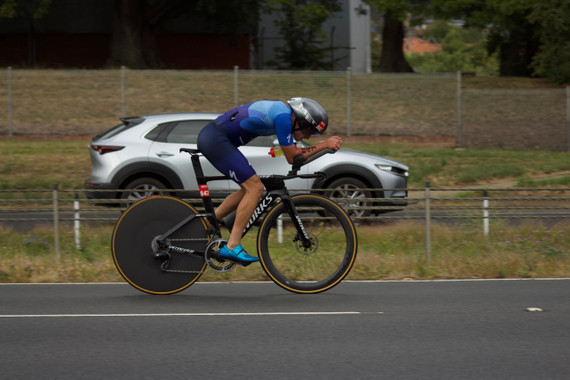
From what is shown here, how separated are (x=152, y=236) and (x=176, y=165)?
533 cm

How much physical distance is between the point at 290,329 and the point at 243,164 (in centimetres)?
157

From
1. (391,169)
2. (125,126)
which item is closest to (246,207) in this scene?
(391,169)

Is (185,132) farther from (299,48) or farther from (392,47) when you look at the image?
(392,47)

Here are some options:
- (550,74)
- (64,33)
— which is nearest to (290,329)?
(550,74)

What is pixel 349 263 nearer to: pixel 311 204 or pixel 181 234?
pixel 311 204

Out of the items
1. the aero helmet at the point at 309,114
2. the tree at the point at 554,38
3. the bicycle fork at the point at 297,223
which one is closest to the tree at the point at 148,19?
the tree at the point at 554,38

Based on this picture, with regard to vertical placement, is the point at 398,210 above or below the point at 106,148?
below

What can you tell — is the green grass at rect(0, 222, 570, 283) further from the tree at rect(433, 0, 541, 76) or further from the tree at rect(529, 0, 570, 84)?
the tree at rect(433, 0, 541, 76)

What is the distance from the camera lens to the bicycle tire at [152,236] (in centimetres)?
758

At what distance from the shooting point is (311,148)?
729cm

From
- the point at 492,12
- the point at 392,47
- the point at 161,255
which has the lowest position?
the point at 161,255

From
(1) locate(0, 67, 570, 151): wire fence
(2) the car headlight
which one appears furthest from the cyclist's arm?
(1) locate(0, 67, 570, 151): wire fence

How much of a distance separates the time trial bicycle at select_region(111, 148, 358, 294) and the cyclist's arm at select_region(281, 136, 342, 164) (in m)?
0.27

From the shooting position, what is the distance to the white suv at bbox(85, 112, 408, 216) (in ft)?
42.0
